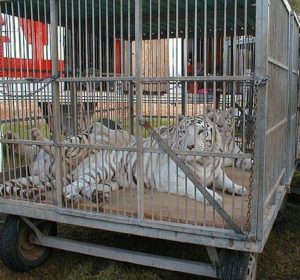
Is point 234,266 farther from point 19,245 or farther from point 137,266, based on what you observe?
point 19,245

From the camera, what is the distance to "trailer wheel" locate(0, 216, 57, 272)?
388cm

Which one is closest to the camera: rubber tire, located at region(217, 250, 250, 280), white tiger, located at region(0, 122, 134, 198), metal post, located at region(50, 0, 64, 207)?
rubber tire, located at region(217, 250, 250, 280)

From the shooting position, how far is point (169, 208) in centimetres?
328

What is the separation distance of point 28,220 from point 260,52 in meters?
2.50

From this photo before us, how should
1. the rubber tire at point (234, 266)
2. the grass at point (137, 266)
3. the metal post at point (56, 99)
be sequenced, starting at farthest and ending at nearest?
the grass at point (137, 266), the metal post at point (56, 99), the rubber tire at point (234, 266)

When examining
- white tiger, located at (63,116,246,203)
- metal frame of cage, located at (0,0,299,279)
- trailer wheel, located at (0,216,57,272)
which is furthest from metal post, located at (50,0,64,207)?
trailer wheel, located at (0,216,57,272)

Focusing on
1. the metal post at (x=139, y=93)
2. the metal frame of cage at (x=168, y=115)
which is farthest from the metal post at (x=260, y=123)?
the metal post at (x=139, y=93)

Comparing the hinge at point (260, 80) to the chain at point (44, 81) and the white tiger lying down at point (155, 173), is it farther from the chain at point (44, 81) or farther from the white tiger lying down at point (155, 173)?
the chain at point (44, 81)

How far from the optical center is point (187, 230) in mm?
3047

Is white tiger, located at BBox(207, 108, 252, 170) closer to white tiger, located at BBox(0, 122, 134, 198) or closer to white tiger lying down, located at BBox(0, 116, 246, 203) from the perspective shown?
white tiger lying down, located at BBox(0, 116, 246, 203)

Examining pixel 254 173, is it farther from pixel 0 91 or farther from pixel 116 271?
pixel 0 91

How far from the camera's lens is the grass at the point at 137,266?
391 centimetres

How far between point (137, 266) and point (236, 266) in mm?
1266

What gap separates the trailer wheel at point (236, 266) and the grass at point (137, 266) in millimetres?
864
